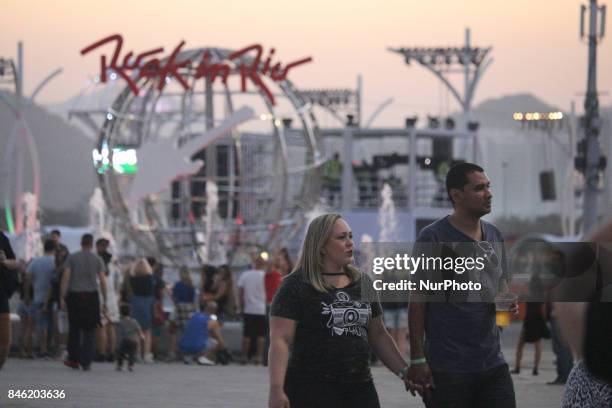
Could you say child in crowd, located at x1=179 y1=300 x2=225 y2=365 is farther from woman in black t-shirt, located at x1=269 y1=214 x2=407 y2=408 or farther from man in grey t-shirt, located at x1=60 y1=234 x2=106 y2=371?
woman in black t-shirt, located at x1=269 y1=214 x2=407 y2=408

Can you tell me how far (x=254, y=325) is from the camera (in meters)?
19.5

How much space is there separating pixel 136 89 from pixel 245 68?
7.42 feet

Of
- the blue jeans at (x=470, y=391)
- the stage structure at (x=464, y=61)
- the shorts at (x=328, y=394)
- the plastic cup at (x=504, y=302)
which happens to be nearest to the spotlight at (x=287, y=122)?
the stage structure at (x=464, y=61)

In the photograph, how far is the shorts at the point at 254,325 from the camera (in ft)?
63.7

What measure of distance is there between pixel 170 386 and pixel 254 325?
4540mm

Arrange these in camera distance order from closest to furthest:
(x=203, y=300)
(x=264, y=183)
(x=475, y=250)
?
(x=475, y=250) < (x=203, y=300) < (x=264, y=183)

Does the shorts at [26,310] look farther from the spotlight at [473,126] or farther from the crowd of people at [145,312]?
the spotlight at [473,126]

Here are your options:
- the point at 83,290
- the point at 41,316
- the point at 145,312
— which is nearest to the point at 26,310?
the point at 41,316

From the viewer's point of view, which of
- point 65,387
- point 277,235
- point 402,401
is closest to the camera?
point 402,401

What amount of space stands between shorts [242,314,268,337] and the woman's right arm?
486 inches

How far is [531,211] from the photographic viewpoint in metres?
98.4

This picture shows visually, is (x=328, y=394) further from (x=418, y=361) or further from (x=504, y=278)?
(x=504, y=278)

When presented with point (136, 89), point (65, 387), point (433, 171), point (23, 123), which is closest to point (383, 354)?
point (65, 387)

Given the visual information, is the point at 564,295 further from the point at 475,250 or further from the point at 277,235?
the point at 277,235
